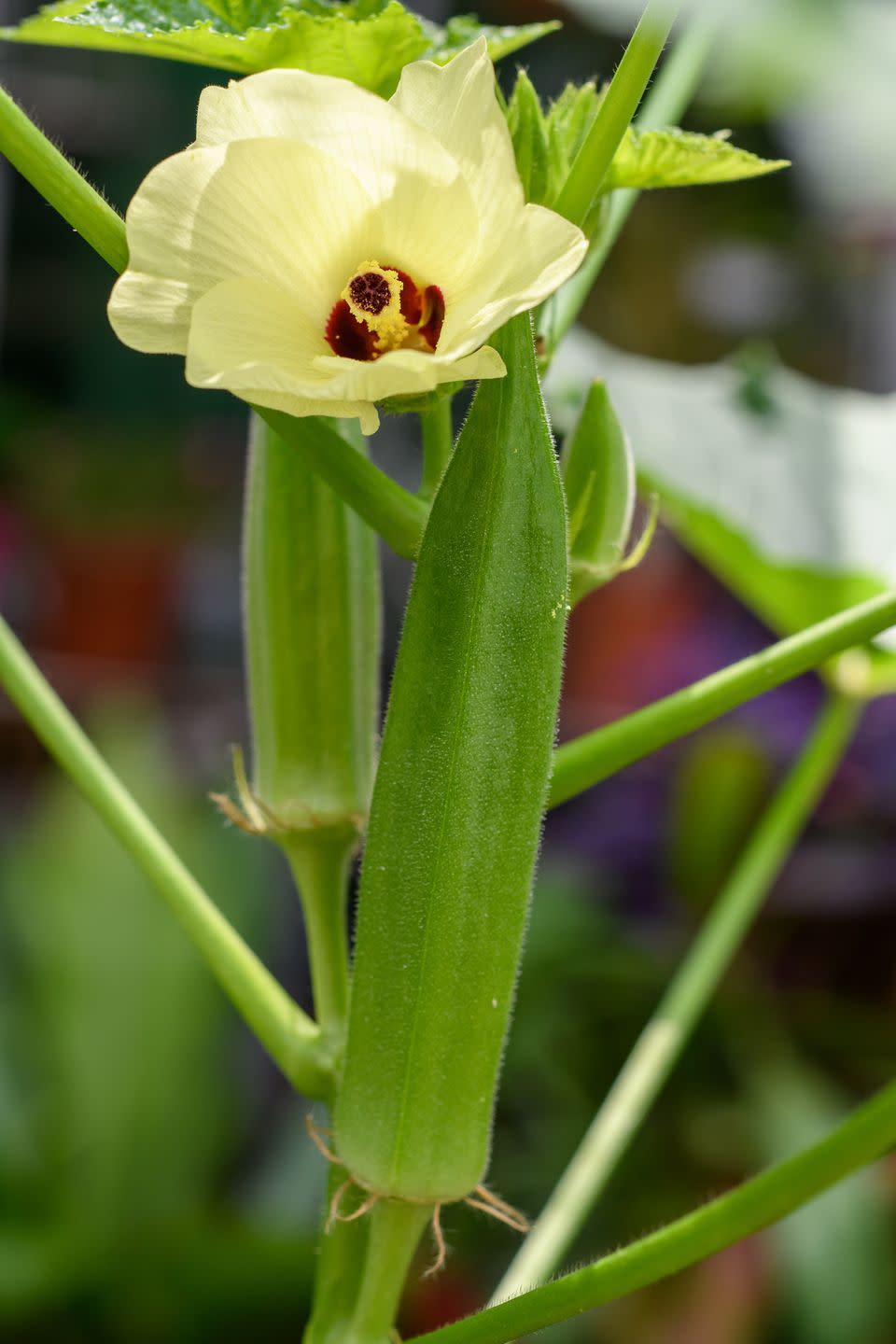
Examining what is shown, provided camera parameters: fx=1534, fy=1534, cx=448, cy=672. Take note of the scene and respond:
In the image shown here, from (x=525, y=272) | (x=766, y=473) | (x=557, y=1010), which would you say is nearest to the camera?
(x=525, y=272)

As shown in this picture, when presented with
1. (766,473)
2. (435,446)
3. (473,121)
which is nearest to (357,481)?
(435,446)

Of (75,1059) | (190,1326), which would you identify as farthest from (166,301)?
(75,1059)

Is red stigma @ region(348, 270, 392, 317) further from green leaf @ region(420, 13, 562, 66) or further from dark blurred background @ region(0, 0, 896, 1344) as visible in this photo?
dark blurred background @ region(0, 0, 896, 1344)

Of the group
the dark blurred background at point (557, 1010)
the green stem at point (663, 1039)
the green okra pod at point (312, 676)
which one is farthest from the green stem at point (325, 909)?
the dark blurred background at point (557, 1010)

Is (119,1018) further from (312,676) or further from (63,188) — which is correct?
(63,188)

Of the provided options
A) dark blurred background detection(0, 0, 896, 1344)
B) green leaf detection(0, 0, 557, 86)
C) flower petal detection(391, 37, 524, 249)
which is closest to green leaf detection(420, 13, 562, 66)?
green leaf detection(0, 0, 557, 86)

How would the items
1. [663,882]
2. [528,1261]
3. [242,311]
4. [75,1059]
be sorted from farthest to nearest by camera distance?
[663,882], [75,1059], [528,1261], [242,311]

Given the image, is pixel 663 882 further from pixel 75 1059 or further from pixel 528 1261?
pixel 528 1261
